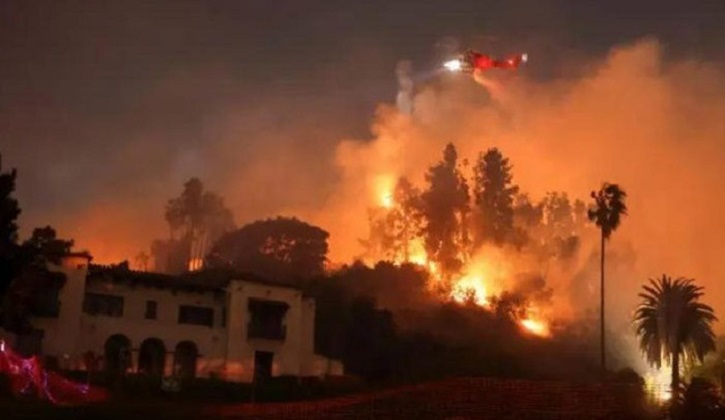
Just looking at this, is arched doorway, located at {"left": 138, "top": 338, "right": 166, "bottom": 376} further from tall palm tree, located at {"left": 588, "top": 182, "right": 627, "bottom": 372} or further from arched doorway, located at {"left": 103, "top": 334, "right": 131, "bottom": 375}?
tall palm tree, located at {"left": 588, "top": 182, "right": 627, "bottom": 372}

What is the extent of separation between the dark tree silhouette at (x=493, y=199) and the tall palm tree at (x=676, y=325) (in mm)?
53598

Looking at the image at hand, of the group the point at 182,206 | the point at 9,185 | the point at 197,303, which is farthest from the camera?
the point at 182,206

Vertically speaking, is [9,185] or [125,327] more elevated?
[9,185]

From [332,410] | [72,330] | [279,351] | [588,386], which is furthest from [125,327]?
[588,386]

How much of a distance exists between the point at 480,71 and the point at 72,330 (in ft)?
250

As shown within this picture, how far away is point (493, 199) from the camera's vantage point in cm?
12788

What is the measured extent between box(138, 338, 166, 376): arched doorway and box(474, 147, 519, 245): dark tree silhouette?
2838 inches

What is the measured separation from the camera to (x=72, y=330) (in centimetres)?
5862

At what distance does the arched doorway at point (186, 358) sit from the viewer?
63.2 meters

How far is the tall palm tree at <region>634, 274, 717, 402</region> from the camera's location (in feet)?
233

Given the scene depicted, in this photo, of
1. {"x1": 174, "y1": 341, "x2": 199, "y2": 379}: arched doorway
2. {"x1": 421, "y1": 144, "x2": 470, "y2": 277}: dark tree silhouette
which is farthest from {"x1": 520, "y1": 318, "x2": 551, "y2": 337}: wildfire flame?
{"x1": 174, "y1": 341, "x2": 199, "y2": 379}: arched doorway

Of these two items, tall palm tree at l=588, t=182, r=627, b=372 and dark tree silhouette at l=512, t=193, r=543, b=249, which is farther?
dark tree silhouette at l=512, t=193, r=543, b=249

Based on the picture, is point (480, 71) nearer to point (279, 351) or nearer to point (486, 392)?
point (279, 351)

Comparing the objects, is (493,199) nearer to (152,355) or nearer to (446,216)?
(446,216)
